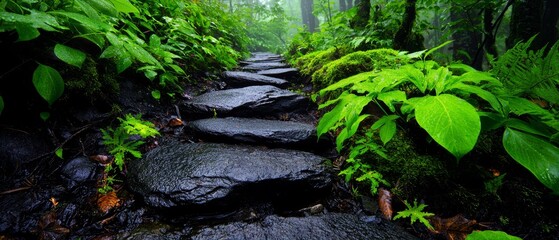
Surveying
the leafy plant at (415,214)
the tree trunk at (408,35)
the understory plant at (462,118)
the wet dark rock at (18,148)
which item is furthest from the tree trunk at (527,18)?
the wet dark rock at (18,148)

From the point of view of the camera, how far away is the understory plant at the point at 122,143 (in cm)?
180

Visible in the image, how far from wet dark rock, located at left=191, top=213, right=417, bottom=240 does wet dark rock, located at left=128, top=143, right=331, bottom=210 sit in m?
0.23

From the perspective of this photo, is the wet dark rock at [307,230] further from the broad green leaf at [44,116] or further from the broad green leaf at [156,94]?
the broad green leaf at [156,94]

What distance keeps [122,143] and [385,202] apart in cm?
215

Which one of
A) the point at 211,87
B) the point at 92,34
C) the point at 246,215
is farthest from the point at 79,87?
the point at 211,87

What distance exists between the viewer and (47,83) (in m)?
1.70

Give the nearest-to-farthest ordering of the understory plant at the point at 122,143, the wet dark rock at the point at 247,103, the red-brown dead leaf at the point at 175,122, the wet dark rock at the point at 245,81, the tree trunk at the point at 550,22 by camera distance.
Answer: the understory plant at the point at 122,143
the red-brown dead leaf at the point at 175,122
the wet dark rock at the point at 247,103
the wet dark rock at the point at 245,81
the tree trunk at the point at 550,22

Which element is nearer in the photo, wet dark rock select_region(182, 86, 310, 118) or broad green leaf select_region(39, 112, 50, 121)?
broad green leaf select_region(39, 112, 50, 121)

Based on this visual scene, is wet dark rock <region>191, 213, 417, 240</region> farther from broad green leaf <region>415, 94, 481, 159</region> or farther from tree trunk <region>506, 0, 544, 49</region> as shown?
tree trunk <region>506, 0, 544, 49</region>

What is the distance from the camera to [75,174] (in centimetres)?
173

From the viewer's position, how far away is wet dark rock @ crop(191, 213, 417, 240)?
4.38ft

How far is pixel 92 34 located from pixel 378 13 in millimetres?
5085

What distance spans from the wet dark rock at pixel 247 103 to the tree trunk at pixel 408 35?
192 cm

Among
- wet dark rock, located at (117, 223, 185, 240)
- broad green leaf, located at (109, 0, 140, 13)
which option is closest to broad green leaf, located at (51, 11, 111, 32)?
broad green leaf, located at (109, 0, 140, 13)
